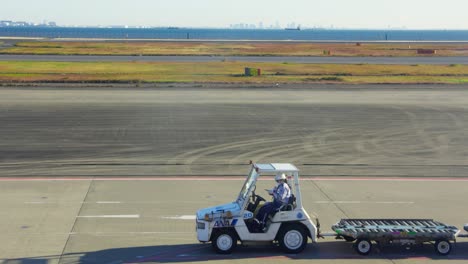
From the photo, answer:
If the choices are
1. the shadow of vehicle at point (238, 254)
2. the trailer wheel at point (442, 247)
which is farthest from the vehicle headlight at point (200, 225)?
the trailer wheel at point (442, 247)

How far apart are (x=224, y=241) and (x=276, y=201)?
5.11ft

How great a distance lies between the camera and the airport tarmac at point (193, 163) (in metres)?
15.8

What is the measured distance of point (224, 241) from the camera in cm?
1482

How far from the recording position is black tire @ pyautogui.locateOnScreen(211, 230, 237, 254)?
48.6ft

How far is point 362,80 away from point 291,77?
6855 mm

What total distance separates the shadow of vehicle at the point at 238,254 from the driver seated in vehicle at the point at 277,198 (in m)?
0.81

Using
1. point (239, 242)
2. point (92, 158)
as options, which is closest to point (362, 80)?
point (92, 158)

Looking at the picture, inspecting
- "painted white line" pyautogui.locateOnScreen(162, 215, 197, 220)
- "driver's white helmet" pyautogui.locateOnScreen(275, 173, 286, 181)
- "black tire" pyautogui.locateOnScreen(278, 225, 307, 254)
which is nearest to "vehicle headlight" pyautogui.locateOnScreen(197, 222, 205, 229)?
"black tire" pyautogui.locateOnScreen(278, 225, 307, 254)

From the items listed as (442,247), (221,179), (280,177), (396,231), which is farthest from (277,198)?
(221,179)

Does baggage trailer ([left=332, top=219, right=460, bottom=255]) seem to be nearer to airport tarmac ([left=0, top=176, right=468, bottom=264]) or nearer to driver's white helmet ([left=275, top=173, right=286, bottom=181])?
airport tarmac ([left=0, top=176, right=468, bottom=264])

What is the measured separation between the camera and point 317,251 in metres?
15.3

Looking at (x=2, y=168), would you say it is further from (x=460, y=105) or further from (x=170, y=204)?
(x=460, y=105)

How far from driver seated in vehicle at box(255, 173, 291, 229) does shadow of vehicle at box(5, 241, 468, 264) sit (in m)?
0.81

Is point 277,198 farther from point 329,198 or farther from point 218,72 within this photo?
point 218,72
